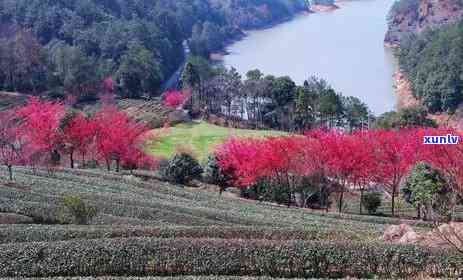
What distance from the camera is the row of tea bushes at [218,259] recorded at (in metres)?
21.6

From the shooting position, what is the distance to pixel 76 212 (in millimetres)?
27953

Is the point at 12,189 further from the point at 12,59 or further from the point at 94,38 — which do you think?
the point at 94,38

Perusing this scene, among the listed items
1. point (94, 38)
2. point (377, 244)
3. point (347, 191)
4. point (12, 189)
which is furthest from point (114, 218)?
point (94, 38)

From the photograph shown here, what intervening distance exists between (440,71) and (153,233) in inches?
3343

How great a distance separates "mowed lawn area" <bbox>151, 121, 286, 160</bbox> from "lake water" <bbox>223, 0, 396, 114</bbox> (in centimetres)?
3405

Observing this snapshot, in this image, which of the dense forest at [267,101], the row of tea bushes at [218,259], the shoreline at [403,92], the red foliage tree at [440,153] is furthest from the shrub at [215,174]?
the shoreline at [403,92]

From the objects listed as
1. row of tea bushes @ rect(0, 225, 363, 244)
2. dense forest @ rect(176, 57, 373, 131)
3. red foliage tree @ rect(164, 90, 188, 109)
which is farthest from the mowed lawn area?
row of tea bushes @ rect(0, 225, 363, 244)

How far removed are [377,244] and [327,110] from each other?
197ft

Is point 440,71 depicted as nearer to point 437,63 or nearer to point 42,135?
point 437,63

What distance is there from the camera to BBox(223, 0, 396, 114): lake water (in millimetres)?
119812

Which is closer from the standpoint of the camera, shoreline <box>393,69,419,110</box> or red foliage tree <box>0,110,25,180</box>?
A: red foliage tree <box>0,110,25,180</box>

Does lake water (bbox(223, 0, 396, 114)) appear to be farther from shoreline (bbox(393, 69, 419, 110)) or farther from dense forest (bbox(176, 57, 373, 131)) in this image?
dense forest (bbox(176, 57, 373, 131))

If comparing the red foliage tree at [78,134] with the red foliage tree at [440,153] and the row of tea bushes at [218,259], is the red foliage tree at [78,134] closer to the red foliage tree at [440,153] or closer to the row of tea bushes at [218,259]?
the red foliage tree at [440,153]

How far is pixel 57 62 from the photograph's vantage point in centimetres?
9731
